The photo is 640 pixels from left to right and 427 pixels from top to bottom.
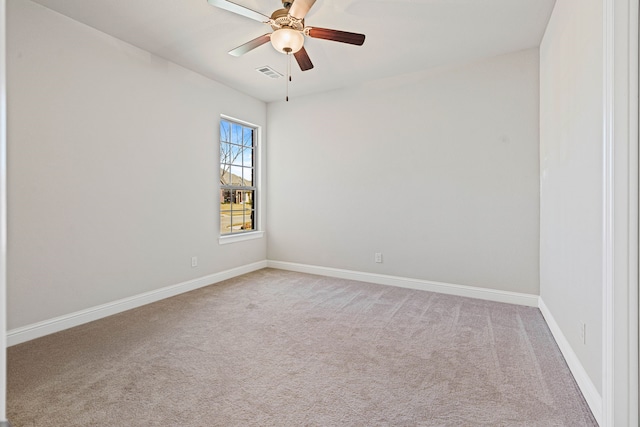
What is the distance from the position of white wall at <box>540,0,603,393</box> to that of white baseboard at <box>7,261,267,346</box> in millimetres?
3731

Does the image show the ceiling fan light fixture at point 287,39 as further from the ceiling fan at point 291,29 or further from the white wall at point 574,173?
the white wall at point 574,173

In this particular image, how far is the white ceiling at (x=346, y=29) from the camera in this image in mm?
2648

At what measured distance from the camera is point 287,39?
2525 mm

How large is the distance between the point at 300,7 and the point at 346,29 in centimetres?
84

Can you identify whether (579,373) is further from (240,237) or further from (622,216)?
(240,237)

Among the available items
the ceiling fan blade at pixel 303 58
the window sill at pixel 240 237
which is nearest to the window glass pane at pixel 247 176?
the window sill at pixel 240 237

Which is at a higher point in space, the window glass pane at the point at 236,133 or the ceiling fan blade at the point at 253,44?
the ceiling fan blade at the point at 253,44

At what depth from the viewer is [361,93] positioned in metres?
4.38

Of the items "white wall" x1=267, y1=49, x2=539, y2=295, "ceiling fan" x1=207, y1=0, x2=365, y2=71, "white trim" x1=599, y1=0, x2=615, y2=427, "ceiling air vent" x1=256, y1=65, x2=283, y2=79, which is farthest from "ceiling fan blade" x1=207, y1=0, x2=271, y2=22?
"white wall" x1=267, y1=49, x2=539, y2=295

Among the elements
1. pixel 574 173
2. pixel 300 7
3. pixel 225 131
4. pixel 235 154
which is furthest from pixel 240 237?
pixel 574 173

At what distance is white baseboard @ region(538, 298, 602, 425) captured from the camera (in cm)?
163

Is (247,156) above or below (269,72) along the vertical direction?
below

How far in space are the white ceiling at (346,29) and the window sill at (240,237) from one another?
2153mm

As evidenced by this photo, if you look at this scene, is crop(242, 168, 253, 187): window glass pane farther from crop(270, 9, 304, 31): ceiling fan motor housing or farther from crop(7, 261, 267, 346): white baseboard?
crop(270, 9, 304, 31): ceiling fan motor housing
